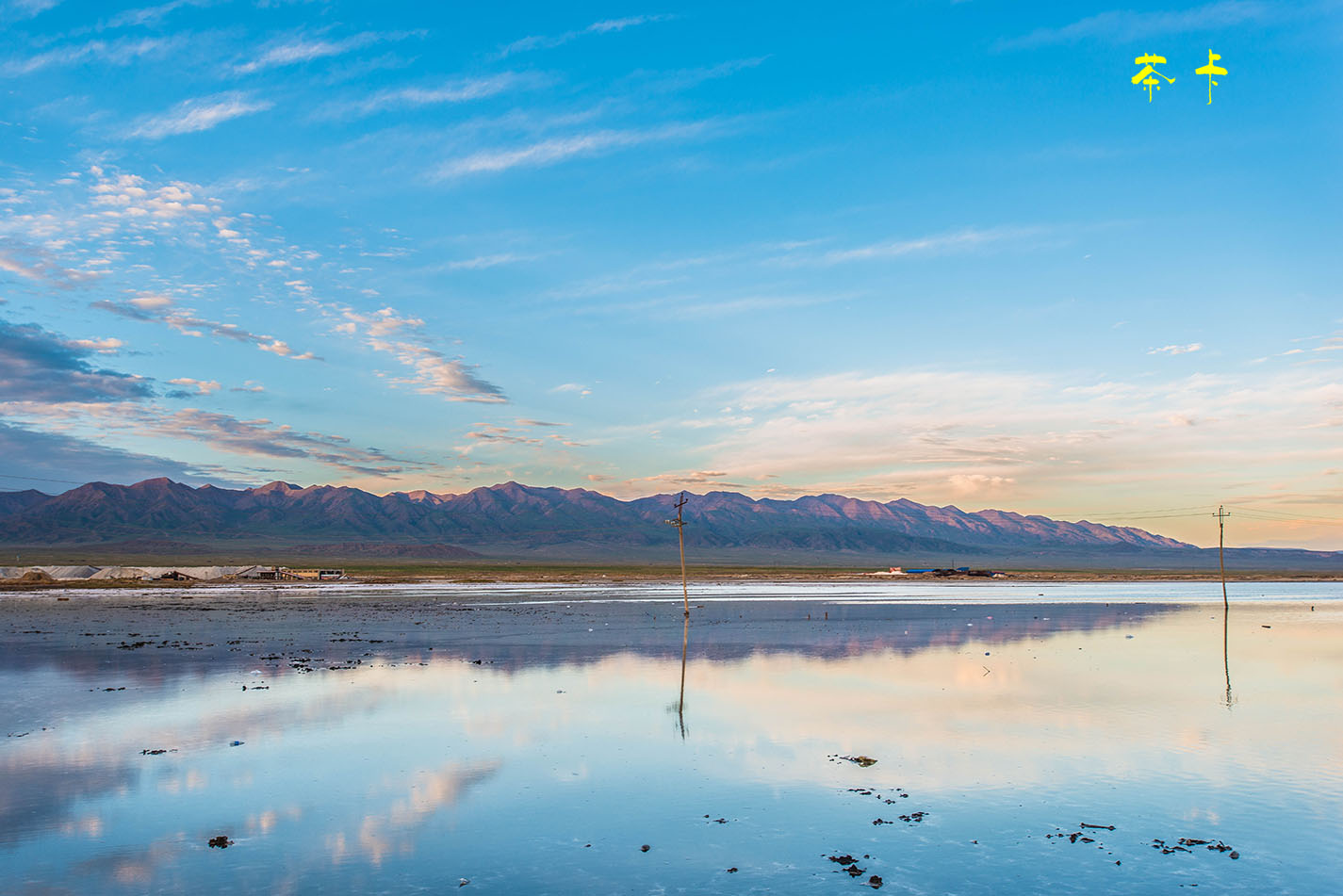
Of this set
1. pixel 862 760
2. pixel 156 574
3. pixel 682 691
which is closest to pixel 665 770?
pixel 862 760

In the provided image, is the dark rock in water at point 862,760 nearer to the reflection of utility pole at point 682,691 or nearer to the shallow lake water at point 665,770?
→ the shallow lake water at point 665,770

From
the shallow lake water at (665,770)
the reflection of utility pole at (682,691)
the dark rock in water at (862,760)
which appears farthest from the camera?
the reflection of utility pole at (682,691)

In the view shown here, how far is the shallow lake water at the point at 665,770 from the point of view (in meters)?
11.5

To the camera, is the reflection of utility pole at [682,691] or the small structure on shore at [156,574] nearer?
the reflection of utility pole at [682,691]

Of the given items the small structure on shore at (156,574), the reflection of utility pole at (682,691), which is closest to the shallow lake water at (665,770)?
the reflection of utility pole at (682,691)

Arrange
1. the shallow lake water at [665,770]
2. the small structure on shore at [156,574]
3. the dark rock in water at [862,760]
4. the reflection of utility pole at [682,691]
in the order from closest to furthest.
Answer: the shallow lake water at [665,770]
the dark rock in water at [862,760]
the reflection of utility pole at [682,691]
the small structure on shore at [156,574]

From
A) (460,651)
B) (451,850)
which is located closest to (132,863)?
(451,850)

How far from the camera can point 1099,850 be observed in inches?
478

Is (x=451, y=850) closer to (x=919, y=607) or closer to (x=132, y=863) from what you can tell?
(x=132, y=863)

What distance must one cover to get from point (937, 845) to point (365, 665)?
76.2ft

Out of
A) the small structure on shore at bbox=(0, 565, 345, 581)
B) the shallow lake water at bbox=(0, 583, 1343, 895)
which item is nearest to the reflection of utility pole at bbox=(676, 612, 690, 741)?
the shallow lake water at bbox=(0, 583, 1343, 895)

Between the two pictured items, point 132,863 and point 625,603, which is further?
point 625,603

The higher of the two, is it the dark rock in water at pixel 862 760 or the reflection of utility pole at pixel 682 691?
the dark rock in water at pixel 862 760

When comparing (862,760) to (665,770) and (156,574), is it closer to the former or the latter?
(665,770)
